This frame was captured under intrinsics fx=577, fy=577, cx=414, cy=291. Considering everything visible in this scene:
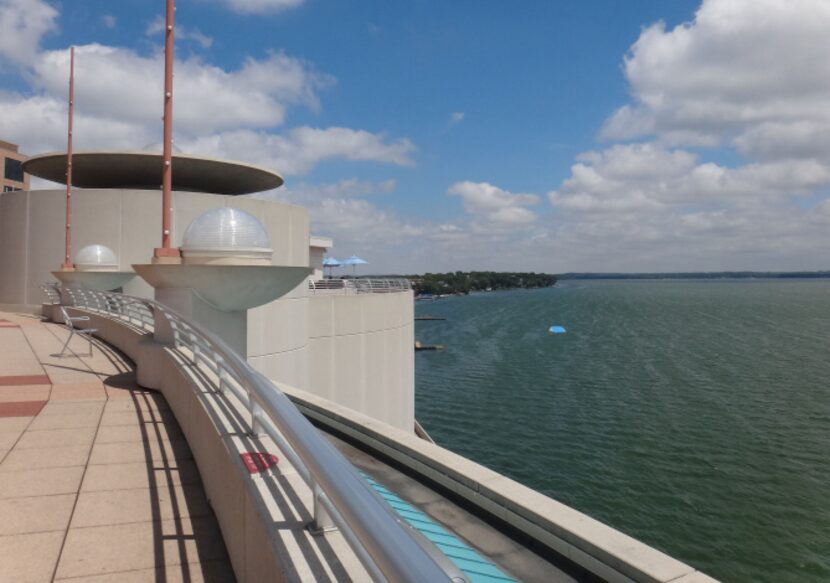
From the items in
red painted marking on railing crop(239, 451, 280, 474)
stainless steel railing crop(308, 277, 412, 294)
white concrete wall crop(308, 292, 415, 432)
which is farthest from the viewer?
stainless steel railing crop(308, 277, 412, 294)

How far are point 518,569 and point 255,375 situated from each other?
2.03 meters

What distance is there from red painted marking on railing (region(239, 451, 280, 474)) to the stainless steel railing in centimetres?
1950

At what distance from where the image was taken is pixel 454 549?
147 inches

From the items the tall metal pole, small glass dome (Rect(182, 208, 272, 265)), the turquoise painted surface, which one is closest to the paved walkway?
the turquoise painted surface

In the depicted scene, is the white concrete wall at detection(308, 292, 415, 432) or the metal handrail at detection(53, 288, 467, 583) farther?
the white concrete wall at detection(308, 292, 415, 432)

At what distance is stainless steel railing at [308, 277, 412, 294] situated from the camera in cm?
2341

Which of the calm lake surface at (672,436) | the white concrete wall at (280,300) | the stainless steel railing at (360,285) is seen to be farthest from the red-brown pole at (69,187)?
the calm lake surface at (672,436)

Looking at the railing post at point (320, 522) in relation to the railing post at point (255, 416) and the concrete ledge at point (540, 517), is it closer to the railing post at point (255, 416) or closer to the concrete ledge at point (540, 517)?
the railing post at point (255, 416)

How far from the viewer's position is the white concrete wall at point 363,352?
20.5 metres

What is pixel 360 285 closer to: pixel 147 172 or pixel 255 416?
pixel 147 172

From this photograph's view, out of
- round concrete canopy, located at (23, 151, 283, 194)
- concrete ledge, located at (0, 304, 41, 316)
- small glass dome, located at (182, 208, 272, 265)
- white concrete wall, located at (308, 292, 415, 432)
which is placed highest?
round concrete canopy, located at (23, 151, 283, 194)

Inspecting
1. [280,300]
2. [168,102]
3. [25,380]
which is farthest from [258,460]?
[280,300]

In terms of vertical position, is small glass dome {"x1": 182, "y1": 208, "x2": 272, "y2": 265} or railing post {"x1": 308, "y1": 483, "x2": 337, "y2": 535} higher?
small glass dome {"x1": 182, "y1": 208, "x2": 272, "y2": 265}

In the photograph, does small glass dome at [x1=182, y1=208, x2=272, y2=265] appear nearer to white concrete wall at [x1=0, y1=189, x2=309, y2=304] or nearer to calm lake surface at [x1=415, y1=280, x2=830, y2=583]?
white concrete wall at [x1=0, y1=189, x2=309, y2=304]
